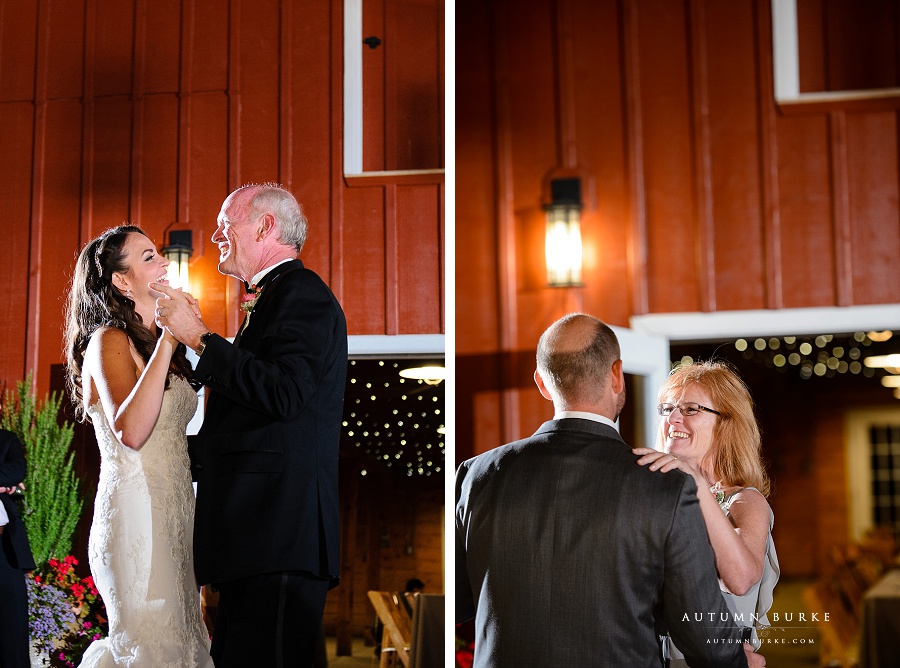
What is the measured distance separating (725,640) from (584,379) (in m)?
0.62

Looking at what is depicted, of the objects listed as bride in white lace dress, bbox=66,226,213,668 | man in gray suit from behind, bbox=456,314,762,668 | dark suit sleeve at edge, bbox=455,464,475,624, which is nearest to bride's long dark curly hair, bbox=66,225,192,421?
bride in white lace dress, bbox=66,226,213,668

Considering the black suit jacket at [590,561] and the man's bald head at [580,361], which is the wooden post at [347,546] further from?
the man's bald head at [580,361]

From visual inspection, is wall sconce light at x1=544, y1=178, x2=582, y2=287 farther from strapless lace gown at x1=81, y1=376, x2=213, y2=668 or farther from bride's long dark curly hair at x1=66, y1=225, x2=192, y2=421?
strapless lace gown at x1=81, y1=376, x2=213, y2=668

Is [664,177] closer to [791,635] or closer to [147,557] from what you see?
[791,635]

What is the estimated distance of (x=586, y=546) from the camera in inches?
75.7

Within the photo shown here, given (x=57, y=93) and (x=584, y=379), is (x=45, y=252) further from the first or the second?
(x=584, y=379)

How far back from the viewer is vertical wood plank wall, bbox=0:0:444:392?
307cm

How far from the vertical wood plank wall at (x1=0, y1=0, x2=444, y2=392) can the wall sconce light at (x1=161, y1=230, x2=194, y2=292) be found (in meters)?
0.03

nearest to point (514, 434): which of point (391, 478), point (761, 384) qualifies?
A: point (391, 478)

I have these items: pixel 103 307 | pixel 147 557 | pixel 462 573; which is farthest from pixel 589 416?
pixel 103 307

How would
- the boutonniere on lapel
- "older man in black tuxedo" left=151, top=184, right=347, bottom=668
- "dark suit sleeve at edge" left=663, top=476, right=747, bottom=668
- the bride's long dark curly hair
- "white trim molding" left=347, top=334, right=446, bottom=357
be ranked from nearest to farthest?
"dark suit sleeve at edge" left=663, top=476, right=747, bottom=668 < "older man in black tuxedo" left=151, top=184, right=347, bottom=668 < the boutonniere on lapel < the bride's long dark curly hair < "white trim molding" left=347, top=334, right=446, bottom=357

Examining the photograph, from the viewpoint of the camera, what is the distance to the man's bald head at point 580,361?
202cm

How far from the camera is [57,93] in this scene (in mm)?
3178

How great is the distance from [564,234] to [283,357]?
1.60 meters
